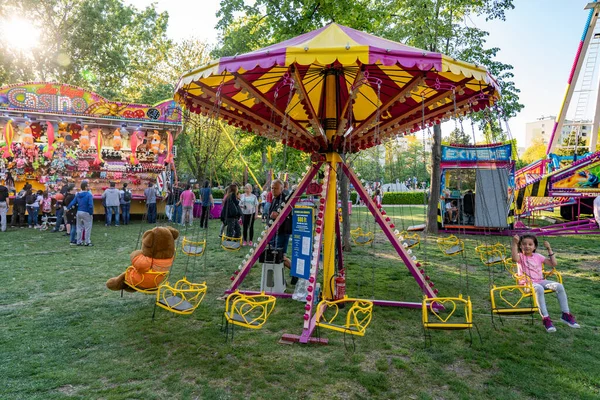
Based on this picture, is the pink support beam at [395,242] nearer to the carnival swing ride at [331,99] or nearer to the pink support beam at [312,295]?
the carnival swing ride at [331,99]

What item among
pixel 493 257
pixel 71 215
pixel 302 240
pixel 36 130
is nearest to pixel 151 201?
pixel 71 215

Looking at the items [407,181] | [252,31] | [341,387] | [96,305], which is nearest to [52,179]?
[252,31]

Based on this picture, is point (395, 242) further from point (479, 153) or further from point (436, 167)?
point (479, 153)

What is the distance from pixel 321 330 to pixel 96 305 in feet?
12.2

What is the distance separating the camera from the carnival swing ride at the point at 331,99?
175 inches

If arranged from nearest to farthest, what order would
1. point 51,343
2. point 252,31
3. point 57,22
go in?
point 51,343 → point 252,31 → point 57,22

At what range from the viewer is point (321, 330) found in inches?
220

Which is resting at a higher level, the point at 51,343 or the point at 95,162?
the point at 95,162

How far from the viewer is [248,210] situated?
39.2ft

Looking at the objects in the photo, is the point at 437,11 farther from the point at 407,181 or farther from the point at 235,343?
Answer: the point at 407,181

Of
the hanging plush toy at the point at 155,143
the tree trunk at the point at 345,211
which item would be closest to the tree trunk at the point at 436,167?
the tree trunk at the point at 345,211

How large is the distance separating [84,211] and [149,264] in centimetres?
751

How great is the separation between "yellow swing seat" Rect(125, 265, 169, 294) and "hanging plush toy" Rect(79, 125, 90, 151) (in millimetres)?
15657

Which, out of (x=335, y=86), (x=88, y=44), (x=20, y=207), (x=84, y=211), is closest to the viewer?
(x=335, y=86)
